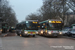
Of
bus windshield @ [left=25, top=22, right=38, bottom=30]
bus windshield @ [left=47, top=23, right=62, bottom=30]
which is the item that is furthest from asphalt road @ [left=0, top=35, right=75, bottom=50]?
bus windshield @ [left=25, top=22, right=38, bottom=30]

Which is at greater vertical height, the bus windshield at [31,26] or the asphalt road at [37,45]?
the bus windshield at [31,26]

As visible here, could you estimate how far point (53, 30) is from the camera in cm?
1834

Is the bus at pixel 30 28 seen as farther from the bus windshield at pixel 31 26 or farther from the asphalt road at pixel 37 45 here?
the asphalt road at pixel 37 45

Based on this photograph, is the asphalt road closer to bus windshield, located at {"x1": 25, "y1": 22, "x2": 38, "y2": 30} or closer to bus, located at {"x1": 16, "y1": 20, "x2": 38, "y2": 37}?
bus, located at {"x1": 16, "y1": 20, "x2": 38, "y2": 37}

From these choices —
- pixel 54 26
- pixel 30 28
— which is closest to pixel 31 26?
pixel 30 28

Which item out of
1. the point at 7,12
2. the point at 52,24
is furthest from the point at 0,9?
the point at 52,24

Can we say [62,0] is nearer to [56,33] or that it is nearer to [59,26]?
[59,26]

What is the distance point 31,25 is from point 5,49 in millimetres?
10826

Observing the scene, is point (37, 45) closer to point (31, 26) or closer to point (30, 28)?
point (30, 28)

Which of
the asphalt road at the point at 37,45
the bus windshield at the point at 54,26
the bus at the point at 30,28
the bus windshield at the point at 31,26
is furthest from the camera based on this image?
the bus windshield at the point at 31,26

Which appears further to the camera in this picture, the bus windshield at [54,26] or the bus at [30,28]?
the bus at [30,28]

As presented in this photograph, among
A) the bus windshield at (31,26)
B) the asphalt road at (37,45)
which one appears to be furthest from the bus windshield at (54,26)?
the asphalt road at (37,45)

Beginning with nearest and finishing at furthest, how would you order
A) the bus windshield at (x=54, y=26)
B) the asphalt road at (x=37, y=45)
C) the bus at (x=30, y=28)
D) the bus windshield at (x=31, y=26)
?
the asphalt road at (x=37, y=45) < the bus windshield at (x=54, y=26) < the bus at (x=30, y=28) < the bus windshield at (x=31, y=26)

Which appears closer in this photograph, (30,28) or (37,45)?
(37,45)
